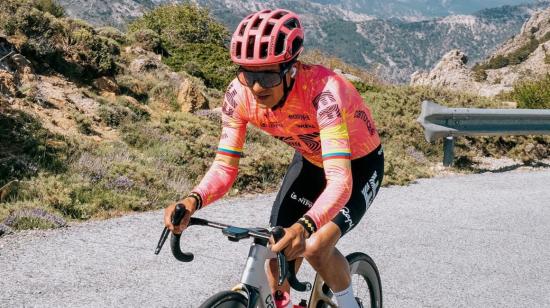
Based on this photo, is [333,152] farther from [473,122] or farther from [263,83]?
[473,122]

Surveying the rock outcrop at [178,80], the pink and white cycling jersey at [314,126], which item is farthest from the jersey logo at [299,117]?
the rock outcrop at [178,80]

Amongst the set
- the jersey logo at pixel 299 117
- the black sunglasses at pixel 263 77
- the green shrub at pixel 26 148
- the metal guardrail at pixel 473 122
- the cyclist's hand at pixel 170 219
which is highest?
the black sunglasses at pixel 263 77

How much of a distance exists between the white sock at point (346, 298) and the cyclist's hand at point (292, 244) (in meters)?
0.89

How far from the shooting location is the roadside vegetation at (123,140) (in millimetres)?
7047

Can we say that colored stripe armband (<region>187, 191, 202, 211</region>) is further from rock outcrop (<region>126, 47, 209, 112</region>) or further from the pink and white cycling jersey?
rock outcrop (<region>126, 47, 209, 112</region>)

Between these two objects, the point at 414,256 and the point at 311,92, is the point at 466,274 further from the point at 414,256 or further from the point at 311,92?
the point at 311,92

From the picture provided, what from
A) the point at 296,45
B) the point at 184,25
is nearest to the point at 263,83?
the point at 296,45

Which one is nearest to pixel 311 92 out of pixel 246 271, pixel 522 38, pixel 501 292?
pixel 246 271

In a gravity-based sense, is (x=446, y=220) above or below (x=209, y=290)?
below

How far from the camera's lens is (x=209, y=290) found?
4.67 meters

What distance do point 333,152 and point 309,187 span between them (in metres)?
0.76

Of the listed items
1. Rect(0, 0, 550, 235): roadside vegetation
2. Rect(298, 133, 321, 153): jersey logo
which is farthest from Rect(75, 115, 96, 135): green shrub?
Rect(298, 133, 321, 153): jersey logo

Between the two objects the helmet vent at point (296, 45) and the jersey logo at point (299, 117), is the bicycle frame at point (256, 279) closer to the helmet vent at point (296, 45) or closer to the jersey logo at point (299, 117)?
the jersey logo at point (299, 117)

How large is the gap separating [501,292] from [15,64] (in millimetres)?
9022
